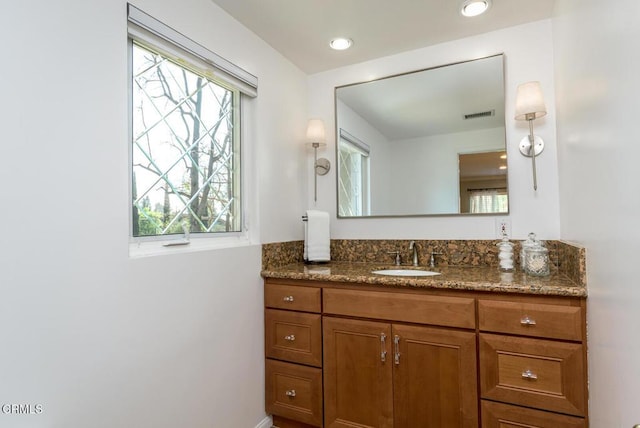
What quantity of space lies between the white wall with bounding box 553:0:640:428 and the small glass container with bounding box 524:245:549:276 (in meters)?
0.17

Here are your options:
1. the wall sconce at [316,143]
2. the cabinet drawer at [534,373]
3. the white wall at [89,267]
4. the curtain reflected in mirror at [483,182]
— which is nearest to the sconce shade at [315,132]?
the wall sconce at [316,143]

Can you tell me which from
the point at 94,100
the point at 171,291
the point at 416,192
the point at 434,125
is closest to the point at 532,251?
the point at 416,192

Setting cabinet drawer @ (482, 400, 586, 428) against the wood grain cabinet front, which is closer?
cabinet drawer @ (482, 400, 586, 428)

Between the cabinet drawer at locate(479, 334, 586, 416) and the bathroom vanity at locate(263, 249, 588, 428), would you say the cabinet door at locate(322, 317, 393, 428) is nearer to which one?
the bathroom vanity at locate(263, 249, 588, 428)

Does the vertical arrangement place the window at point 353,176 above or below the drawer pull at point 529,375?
above

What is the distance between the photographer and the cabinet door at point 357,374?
1.69 meters

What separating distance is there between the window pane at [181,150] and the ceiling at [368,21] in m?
0.45

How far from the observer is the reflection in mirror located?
2.07 meters

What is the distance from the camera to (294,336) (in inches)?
75.5

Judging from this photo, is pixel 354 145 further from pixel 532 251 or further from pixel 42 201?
pixel 42 201

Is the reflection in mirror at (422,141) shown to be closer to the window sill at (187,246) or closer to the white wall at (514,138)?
the white wall at (514,138)

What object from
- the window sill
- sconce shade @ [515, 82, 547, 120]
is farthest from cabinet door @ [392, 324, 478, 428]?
sconce shade @ [515, 82, 547, 120]

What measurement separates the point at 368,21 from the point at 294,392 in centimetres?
215

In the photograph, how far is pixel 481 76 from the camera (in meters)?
2.09
